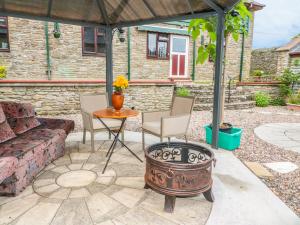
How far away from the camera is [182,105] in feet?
14.1

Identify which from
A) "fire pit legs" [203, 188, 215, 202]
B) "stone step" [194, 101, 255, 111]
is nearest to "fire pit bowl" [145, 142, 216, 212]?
"fire pit legs" [203, 188, 215, 202]

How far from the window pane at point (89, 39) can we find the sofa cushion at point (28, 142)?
26.1 feet

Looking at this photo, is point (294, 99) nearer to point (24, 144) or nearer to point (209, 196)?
point (209, 196)

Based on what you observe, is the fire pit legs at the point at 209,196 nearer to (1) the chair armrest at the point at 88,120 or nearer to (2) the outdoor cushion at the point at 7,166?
(2) the outdoor cushion at the point at 7,166

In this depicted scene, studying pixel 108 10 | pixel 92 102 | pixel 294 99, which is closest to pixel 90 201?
pixel 92 102

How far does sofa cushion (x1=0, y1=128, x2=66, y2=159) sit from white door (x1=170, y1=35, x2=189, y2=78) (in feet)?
31.6

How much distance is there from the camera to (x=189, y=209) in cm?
240

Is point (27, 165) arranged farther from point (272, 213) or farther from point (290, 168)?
point (290, 168)

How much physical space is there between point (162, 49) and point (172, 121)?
907 cm

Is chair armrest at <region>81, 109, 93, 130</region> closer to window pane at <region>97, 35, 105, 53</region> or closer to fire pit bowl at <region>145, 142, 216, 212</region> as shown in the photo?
fire pit bowl at <region>145, 142, 216, 212</region>

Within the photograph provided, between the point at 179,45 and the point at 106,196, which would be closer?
the point at 106,196

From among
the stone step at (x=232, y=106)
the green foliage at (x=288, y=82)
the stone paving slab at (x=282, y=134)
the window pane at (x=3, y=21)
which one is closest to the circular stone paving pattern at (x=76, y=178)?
the stone paving slab at (x=282, y=134)

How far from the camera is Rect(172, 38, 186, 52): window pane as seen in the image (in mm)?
12430

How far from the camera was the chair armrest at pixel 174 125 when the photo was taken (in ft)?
12.3
